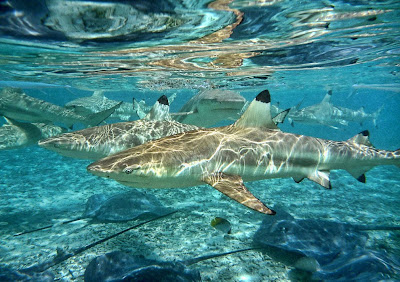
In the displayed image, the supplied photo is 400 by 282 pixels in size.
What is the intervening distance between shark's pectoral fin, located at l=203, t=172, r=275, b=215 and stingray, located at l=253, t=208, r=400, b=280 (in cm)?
284

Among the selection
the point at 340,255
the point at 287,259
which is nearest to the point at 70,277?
the point at 287,259

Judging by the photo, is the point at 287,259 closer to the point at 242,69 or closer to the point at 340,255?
the point at 340,255

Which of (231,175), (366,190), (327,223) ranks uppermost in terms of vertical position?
(231,175)

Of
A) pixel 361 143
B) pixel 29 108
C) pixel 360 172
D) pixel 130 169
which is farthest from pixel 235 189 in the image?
Answer: pixel 29 108

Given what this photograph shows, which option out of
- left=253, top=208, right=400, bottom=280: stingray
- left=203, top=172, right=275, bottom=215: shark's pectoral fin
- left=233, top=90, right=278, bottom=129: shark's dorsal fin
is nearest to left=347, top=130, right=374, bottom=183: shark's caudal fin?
left=253, top=208, right=400, bottom=280: stingray

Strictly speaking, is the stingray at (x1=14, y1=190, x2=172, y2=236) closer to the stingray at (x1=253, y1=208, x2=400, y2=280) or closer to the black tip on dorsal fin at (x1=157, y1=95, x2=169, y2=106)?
the black tip on dorsal fin at (x1=157, y1=95, x2=169, y2=106)

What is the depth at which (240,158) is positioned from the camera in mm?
4531

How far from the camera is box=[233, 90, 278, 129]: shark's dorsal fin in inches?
188

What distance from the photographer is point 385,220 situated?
31.4 feet

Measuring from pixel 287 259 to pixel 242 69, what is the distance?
47.9 ft

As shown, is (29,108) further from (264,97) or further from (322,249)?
(322,249)

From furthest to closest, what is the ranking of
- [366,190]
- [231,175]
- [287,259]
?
1. [366,190]
2. [287,259]
3. [231,175]

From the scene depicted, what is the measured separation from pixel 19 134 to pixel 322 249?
1077cm

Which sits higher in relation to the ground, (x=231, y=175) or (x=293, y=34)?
(x=293, y=34)
